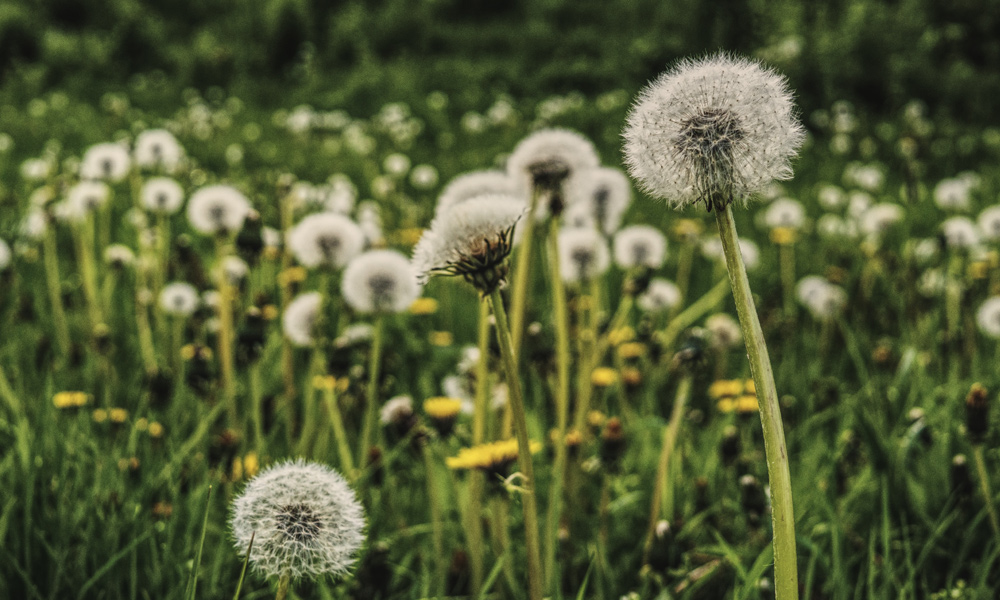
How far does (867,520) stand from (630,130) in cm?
122

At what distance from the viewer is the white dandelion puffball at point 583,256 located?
196cm

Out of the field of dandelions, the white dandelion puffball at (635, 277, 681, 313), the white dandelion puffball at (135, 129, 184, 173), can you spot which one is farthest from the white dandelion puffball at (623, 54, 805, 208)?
the white dandelion puffball at (135, 129, 184, 173)

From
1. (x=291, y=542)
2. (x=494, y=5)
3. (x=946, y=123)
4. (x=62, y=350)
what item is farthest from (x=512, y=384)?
(x=494, y=5)

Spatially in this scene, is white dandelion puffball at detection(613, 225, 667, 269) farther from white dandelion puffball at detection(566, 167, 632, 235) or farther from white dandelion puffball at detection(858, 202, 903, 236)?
white dandelion puffball at detection(858, 202, 903, 236)

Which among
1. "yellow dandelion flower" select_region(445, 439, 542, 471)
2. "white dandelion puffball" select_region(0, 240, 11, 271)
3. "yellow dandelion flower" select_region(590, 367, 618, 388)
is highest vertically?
"white dandelion puffball" select_region(0, 240, 11, 271)

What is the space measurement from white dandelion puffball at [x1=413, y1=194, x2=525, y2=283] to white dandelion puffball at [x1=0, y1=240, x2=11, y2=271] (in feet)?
6.29

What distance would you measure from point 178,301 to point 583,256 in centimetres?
119

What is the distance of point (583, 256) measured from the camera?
2014 mm

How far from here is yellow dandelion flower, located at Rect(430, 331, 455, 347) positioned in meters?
2.64

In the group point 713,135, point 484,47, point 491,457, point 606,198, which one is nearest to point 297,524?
point 491,457

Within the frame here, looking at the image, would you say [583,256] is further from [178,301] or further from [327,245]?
[178,301]

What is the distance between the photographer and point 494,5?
55.7 feet

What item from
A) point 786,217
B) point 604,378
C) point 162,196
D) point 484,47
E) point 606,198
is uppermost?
point 484,47

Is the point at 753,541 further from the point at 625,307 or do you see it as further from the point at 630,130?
the point at 630,130
